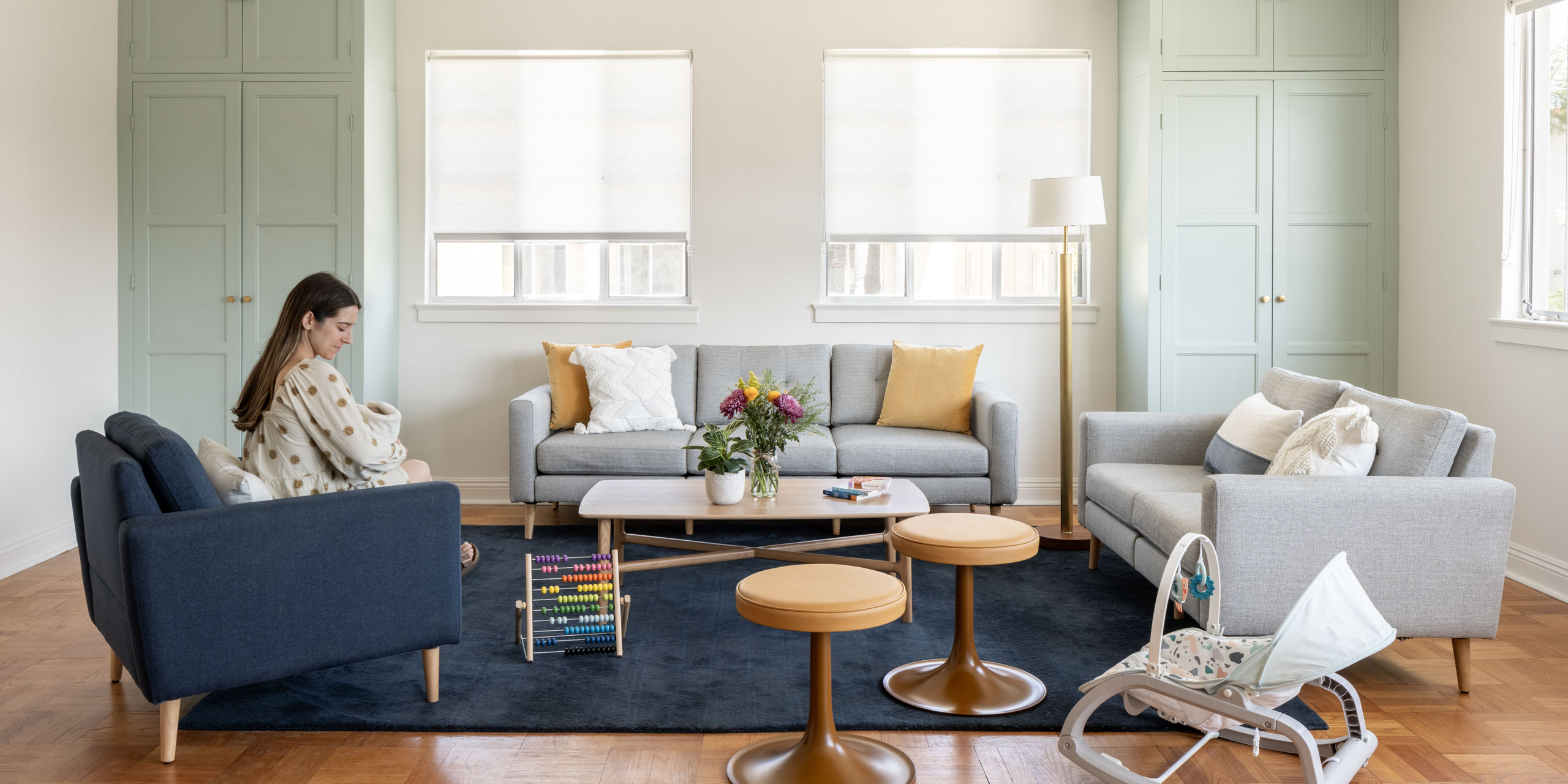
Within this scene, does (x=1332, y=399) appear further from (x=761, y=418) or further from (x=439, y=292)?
(x=439, y=292)

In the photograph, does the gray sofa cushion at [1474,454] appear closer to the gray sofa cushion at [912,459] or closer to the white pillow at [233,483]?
the gray sofa cushion at [912,459]

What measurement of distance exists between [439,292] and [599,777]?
12.8 feet

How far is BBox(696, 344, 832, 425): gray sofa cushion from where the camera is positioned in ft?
17.8

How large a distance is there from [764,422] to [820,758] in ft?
4.98

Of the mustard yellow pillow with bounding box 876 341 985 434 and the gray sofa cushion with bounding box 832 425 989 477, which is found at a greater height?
the mustard yellow pillow with bounding box 876 341 985 434

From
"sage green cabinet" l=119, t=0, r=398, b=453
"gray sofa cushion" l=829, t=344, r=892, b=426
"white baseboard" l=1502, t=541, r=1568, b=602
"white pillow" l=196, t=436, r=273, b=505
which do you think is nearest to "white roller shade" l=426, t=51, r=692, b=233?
"sage green cabinet" l=119, t=0, r=398, b=453

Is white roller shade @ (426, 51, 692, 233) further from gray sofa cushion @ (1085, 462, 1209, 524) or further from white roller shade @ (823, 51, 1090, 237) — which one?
gray sofa cushion @ (1085, 462, 1209, 524)

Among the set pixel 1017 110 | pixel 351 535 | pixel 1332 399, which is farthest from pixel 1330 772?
pixel 1017 110

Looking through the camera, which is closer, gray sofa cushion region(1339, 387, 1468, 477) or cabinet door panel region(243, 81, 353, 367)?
gray sofa cushion region(1339, 387, 1468, 477)

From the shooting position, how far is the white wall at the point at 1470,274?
13.6 ft

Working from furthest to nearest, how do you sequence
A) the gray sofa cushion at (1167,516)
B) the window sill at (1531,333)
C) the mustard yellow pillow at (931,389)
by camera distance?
the mustard yellow pillow at (931,389) → the window sill at (1531,333) → the gray sofa cushion at (1167,516)

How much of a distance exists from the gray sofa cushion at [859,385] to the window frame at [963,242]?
40cm

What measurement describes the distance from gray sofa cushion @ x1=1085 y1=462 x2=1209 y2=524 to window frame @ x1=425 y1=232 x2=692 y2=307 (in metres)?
2.45

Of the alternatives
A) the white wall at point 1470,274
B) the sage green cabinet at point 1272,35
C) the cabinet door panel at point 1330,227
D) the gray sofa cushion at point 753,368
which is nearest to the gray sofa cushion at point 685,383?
the gray sofa cushion at point 753,368
